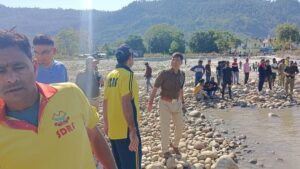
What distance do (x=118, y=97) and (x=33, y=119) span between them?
2.34 metres

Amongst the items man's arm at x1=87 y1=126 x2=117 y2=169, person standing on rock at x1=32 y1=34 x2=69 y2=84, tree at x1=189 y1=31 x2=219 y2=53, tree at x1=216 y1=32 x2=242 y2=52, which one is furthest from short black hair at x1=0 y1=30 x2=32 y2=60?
tree at x1=189 y1=31 x2=219 y2=53

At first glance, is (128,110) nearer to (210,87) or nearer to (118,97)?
(118,97)

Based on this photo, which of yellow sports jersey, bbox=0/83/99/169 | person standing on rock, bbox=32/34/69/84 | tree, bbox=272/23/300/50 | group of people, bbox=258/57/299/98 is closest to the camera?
yellow sports jersey, bbox=0/83/99/169

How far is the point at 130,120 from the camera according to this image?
4203 mm

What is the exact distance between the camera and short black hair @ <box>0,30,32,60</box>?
77.9 inches

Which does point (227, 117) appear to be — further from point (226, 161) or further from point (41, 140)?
point (41, 140)

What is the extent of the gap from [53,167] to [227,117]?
35.3ft

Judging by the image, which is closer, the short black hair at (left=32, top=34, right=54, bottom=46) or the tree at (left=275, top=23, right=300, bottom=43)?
the short black hair at (left=32, top=34, right=54, bottom=46)

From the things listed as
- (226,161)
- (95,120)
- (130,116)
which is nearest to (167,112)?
(226,161)

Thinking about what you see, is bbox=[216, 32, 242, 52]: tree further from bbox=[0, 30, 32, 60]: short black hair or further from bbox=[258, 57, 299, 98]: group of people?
bbox=[0, 30, 32, 60]: short black hair

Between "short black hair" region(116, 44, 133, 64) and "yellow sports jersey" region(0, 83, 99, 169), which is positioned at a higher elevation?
"short black hair" region(116, 44, 133, 64)

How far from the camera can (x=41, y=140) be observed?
1.90m

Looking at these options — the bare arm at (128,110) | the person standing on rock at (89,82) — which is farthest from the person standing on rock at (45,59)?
the person standing on rock at (89,82)

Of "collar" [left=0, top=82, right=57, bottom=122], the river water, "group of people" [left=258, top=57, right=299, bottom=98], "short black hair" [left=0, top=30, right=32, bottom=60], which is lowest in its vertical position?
the river water
